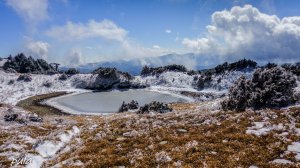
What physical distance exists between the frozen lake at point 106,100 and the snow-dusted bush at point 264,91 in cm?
5232

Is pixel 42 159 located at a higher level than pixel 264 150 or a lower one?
lower

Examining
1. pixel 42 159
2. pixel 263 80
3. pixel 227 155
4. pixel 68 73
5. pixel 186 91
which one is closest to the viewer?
pixel 227 155

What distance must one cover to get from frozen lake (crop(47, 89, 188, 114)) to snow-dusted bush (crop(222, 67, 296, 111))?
52.3 metres

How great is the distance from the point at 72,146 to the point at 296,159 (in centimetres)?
1960

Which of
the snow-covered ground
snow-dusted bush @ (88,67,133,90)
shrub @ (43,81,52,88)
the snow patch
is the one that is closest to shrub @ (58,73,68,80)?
the snow-covered ground

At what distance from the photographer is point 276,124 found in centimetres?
2670

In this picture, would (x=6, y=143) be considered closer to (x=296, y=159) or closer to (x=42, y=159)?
(x=42, y=159)

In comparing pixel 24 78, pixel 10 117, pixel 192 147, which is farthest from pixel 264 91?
pixel 24 78

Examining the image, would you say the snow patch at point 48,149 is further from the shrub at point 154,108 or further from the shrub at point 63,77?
the shrub at point 63,77

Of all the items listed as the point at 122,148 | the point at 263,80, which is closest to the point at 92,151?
the point at 122,148

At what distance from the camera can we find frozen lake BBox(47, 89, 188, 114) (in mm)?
94825

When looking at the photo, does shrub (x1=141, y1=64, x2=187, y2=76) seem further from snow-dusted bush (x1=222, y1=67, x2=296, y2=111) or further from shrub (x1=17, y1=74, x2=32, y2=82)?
snow-dusted bush (x1=222, y1=67, x2=296, y2=111)

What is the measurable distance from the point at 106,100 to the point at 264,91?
271ft

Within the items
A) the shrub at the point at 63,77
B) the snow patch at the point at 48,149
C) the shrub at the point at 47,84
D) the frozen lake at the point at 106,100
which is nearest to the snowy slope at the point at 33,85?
the shrub at the point at 47,84
